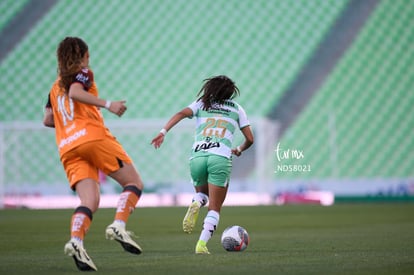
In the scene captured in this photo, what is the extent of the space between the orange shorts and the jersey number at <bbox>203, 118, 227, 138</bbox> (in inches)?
51.9

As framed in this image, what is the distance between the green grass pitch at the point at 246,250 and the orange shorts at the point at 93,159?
59 centimetres

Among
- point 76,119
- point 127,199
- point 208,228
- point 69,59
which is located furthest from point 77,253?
point 208,228

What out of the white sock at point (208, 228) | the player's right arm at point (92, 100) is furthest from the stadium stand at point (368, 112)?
the player's right arm at point (92, 100)

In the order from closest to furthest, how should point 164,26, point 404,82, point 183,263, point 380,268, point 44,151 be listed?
point 380,268 → point 183,263 → point 44,151 → point 404,82 → point 164,26

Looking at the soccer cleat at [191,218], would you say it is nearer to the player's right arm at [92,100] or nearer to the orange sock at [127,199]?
the orange sock at [127,199]

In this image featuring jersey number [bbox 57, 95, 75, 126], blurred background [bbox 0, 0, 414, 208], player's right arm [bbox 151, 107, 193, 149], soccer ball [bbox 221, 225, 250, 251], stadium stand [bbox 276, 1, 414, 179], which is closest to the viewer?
jersey number [bbox 57, 95, 75, 126]

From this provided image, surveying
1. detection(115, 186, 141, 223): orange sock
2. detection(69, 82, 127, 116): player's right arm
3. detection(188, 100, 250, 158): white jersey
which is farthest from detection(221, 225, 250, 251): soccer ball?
detection(69, 82, 127, 116): player's right arm

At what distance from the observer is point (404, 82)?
68.9 ft

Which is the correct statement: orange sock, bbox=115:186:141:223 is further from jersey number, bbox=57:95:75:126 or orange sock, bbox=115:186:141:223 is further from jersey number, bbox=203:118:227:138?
jersey number, bbox=203:118:227:138

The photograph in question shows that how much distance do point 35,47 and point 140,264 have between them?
1760 cm

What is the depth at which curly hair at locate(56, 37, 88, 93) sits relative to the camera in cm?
493

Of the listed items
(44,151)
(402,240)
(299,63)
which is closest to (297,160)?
(299,63)

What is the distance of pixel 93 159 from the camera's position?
4973mm

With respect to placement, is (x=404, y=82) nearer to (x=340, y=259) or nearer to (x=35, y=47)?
(x=35, y=47)
